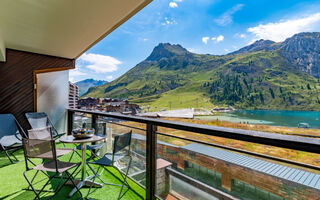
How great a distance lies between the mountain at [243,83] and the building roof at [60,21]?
129ft

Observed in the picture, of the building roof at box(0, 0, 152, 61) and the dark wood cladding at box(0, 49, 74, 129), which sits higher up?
the building roof at box(0, 0, 152, 61)

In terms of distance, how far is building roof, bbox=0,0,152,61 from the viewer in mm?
2350

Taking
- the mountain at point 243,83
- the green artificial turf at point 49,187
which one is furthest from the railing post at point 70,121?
the mountain at point 243,83

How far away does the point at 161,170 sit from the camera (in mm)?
1957

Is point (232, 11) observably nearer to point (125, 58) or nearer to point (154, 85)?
point (154, 85)

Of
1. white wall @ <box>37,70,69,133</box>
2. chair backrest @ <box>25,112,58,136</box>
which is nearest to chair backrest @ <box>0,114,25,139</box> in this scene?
chair backrest @ <box>25,112,58,136</box>

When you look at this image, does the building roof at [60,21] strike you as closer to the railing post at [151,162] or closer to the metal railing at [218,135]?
the metal railing at [218,135]

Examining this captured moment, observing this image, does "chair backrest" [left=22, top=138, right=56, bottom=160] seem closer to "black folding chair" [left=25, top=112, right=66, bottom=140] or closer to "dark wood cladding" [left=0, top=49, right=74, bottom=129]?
"black folding chair" [left=25, top=112, right=66, bottom=140]

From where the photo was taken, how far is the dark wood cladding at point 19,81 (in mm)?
4117

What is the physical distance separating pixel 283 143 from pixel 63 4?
2.94 m

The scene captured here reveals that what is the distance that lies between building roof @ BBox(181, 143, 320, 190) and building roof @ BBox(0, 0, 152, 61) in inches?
84.9

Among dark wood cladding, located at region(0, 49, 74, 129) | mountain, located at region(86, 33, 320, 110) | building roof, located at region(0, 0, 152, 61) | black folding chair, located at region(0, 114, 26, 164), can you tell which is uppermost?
mountain, located at region(86, 33, 320, 110)

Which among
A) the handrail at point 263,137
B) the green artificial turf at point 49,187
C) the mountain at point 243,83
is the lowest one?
the green artificial turf at point 49,187

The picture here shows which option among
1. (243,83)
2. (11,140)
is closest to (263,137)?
(11,140)
